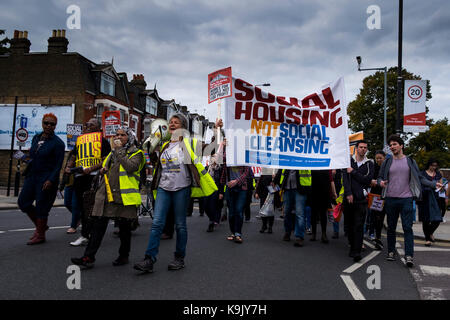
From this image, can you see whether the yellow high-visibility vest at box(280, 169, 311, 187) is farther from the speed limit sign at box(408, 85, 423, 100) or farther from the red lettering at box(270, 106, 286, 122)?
the speed limit sign at box(408, 85, 423, 100)

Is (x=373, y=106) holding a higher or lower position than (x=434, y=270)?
higher

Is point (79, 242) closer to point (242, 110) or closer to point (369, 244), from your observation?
point (242, 110)

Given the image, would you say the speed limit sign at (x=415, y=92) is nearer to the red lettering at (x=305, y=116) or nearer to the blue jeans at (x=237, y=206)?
the red lettering at (x=305, y=116)

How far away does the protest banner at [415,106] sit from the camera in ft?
36.7

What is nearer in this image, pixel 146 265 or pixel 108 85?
pixel 146 265

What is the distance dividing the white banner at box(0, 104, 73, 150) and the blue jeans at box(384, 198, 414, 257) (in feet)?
91.3

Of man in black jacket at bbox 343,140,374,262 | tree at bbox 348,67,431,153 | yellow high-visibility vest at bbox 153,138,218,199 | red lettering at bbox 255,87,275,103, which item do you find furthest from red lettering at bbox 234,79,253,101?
tree at bbox 348,67,431,153

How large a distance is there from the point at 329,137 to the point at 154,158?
2.95 m

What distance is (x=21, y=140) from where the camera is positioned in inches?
625

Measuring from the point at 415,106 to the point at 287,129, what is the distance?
6590mm

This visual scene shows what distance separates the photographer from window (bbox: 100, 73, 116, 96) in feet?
107

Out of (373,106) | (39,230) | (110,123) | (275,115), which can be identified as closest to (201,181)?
(275,115)

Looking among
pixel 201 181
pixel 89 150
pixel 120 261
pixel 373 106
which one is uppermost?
pixel 373 106

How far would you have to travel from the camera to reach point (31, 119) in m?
30.7
